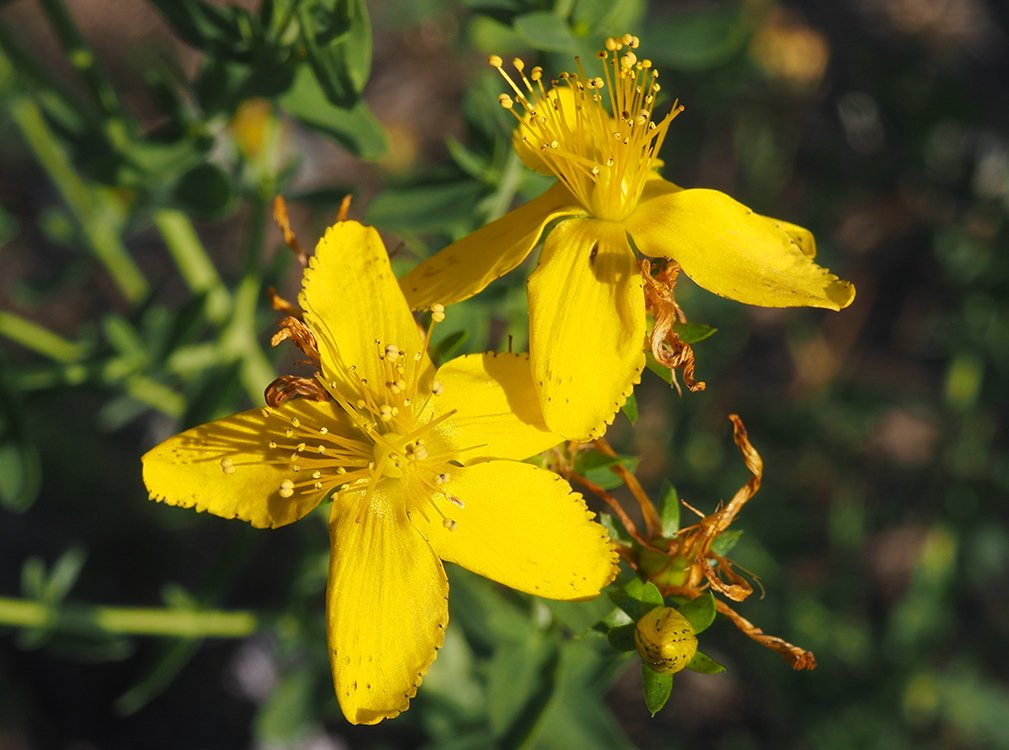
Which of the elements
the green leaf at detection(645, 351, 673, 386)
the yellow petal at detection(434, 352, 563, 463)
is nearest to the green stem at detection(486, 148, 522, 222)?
the yellow petal at detection(434, 352, 563, 463)

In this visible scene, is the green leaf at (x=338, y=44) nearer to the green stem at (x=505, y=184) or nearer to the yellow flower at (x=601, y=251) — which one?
the yellow flower at (x=601, y=251)

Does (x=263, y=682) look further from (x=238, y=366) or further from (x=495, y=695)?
(x=495, y=695)

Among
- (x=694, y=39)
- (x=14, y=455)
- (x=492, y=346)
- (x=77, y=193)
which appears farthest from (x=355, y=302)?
(x=492, y=346)

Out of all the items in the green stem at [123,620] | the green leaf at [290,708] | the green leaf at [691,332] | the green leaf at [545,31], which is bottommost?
the green leaf at [290,708]

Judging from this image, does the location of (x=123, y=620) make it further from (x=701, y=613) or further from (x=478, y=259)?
(x=701, y=613)

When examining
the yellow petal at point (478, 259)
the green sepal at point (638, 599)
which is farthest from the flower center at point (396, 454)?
the green sepal at point (638, 599)
